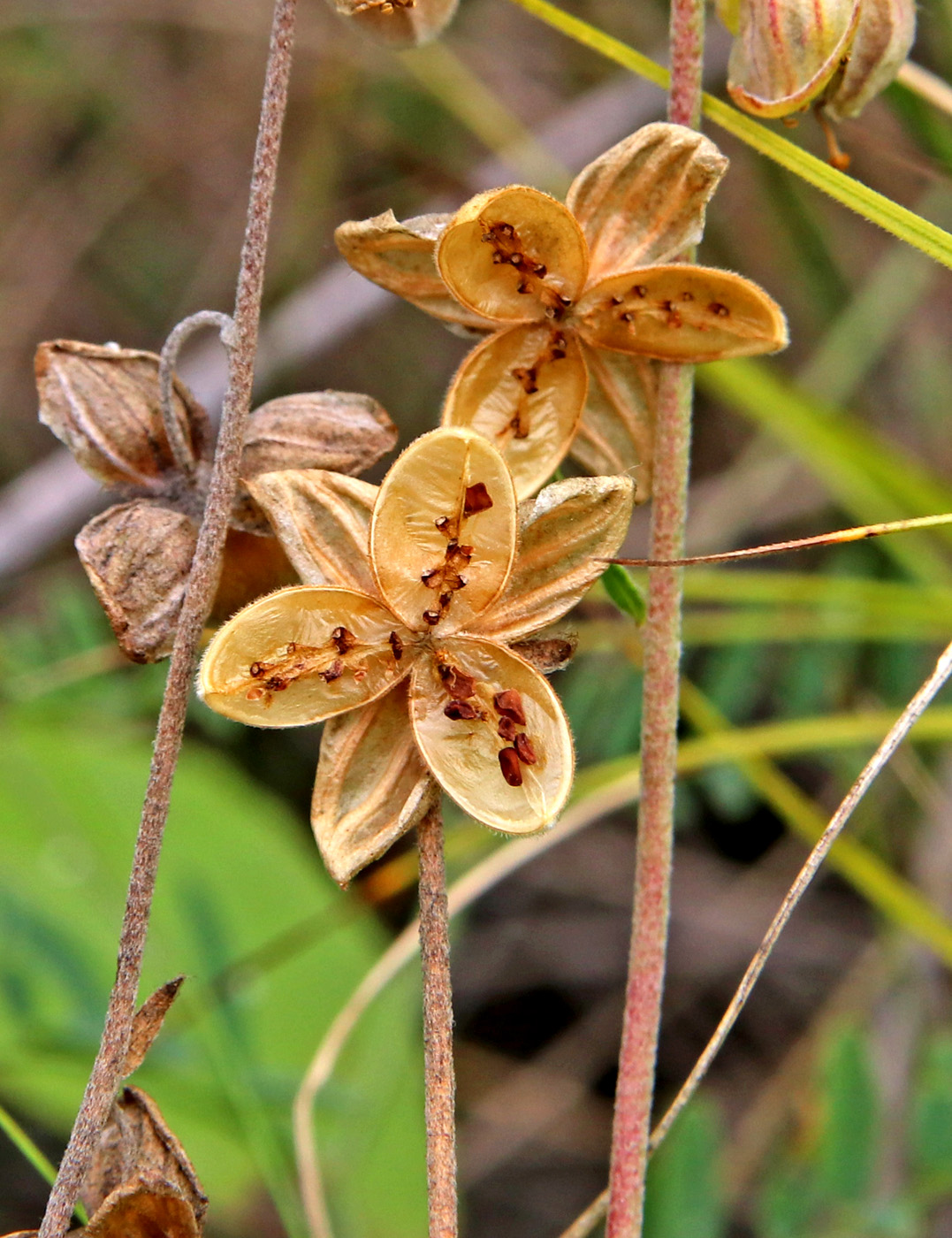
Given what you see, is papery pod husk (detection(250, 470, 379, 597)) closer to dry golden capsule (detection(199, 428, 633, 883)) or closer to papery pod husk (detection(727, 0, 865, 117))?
dry golden capsule (detection(199, 428, 633, 883))

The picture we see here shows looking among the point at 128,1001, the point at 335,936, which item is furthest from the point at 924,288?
the point at 128,1001

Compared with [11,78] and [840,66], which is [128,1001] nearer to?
[840,66]

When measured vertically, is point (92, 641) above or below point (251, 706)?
below

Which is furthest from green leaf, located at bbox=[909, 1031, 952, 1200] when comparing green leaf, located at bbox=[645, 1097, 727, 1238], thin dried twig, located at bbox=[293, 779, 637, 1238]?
thin dried twig, located at bbox=[293, 779, 637, 1238]

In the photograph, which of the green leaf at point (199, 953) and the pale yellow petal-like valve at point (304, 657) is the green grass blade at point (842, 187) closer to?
the pale yellow petal-like valve at point (304, 657)

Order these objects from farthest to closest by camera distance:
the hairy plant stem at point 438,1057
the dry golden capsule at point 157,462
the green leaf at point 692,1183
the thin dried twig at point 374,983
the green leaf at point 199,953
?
1. the green leaf at point 199,953
2. the green leaf at point 692,1183
3. the thin dried twig at point 374,983
4. the dry golden capsule at point 157,462
5. the hairy plant stem at point 438,1057

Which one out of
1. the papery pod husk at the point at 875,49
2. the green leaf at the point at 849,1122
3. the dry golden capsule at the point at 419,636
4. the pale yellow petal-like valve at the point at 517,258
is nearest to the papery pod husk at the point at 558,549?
the dry golden capsule at the point at 419,636

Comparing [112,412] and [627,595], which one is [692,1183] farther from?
[112,412]
